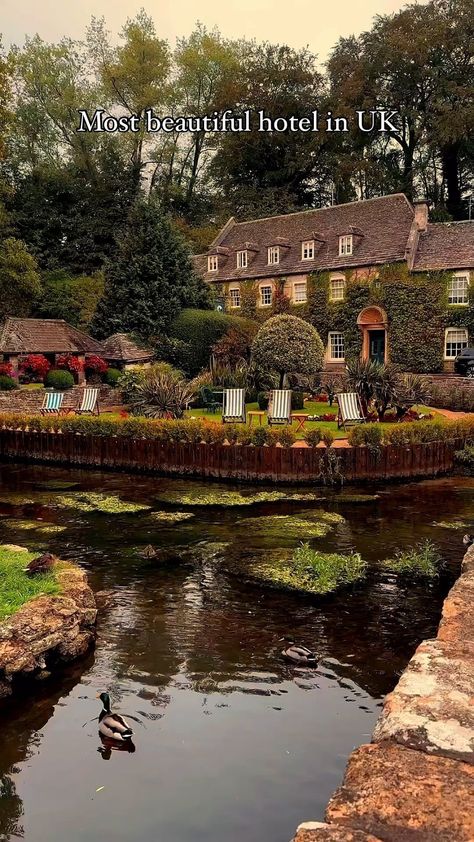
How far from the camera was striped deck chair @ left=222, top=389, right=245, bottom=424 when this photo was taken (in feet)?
68.4

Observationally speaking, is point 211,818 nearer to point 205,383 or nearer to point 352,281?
point 205,383

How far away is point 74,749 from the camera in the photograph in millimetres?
5727

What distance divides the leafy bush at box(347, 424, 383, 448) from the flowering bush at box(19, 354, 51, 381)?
56.1ft

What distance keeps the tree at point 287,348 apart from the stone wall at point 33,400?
312 inches

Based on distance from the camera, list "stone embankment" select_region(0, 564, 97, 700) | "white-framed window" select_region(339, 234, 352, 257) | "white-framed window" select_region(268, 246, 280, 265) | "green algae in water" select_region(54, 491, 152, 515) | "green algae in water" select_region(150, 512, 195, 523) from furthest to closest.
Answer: "white-framed window" select_region(268, 246, 280, 265) < "white-framed window" select_region(339, 234, 352, 257) < "green algae in water" select_region(54, 491, 152, 515) < "green algae in water" select_region(150, 512, 195, 523) < "stone embankment" select_region(0, 564, 97, 700)

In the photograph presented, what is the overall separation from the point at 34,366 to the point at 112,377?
3757 mm

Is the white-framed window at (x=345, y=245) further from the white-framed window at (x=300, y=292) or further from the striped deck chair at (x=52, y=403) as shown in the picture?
the striped deck chair at (x=52, y=403)

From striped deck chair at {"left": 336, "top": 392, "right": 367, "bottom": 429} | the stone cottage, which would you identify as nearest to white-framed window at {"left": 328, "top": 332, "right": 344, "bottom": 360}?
the stone cottage

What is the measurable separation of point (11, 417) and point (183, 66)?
4671cm

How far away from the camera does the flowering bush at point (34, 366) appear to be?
29344mm

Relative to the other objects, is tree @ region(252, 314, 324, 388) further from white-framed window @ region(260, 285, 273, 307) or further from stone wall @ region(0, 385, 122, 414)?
white-framed window @ region(260, 285, 273, 307)

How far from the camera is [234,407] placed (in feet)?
68.7

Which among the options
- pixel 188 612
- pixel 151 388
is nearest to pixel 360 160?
pixel 151 388

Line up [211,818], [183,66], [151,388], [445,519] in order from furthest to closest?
[183,66], [151,388], [445,519], [211,818]
